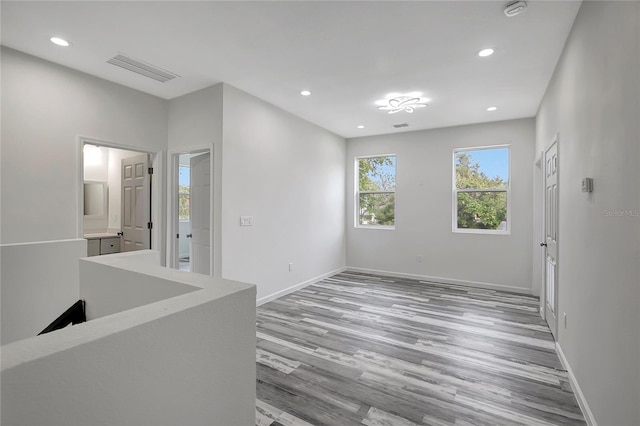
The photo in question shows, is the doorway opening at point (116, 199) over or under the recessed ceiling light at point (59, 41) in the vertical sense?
under

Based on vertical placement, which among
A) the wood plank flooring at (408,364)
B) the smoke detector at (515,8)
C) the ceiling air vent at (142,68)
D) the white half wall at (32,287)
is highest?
the ceiling air vent at (142,68)

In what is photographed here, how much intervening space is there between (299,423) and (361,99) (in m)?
3.66

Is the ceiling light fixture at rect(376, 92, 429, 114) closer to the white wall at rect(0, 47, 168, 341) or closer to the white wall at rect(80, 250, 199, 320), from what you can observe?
the white wall at rect(0, 47, 168, 341)

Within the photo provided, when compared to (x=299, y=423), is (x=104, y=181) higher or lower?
higher

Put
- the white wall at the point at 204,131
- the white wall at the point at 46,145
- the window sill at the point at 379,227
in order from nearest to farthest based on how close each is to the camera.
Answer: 1. the white wall at the point at 46,145
2. the white wall at the point at 204,131
3. the window sill at the point at 379,227

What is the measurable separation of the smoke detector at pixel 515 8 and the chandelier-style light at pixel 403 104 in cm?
178

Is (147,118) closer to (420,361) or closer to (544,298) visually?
(420,361)

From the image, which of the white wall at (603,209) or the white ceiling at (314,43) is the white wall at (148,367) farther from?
the white ceiling at (314,43)

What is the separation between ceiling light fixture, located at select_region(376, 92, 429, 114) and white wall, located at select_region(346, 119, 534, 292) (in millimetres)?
1418

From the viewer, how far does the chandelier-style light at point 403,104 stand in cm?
407

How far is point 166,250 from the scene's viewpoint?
4164mm

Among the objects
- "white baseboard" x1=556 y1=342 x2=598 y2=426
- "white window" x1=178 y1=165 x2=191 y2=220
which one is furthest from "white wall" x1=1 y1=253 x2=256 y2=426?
"white window" x1=178 y1=165 x2=191 y2=220

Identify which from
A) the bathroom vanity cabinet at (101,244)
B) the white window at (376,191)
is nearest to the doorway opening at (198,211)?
the bathroom vanity cabinet at (101,244)

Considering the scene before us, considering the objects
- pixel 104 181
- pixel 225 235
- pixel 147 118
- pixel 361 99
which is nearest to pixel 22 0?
pixel 147 118
